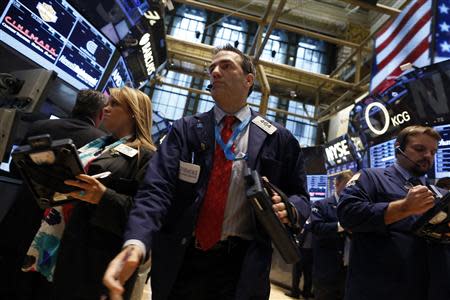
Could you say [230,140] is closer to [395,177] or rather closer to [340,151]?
[395,177]

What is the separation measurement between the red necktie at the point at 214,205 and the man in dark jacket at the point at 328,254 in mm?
3251

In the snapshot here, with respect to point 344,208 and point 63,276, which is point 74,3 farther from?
point 344,208

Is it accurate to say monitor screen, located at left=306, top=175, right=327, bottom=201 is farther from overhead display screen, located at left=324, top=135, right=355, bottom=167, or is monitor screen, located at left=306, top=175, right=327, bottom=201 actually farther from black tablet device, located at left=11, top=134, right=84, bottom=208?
black tablet device, located at left=11, top=134, right=84, bottom=208

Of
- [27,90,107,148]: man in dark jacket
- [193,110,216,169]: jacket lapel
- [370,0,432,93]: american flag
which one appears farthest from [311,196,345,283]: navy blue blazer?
[193,110,216,169]: jacket lapel

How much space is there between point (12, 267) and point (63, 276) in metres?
1.24

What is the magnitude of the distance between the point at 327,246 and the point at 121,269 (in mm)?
4231

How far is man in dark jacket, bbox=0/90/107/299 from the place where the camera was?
2.64 meters

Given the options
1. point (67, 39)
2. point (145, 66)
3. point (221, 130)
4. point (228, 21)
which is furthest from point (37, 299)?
point (228, 21)

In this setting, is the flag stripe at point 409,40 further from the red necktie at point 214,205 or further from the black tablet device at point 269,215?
the black tablet device at point 269,215

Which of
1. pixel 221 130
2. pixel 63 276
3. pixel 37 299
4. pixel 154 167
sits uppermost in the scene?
pixel 221 130

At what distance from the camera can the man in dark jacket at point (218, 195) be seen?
1516 mm

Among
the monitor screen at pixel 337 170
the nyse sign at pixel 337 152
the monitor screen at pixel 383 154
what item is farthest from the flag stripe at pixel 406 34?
the monitor screen at pixel 337 170

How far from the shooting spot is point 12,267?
271cm

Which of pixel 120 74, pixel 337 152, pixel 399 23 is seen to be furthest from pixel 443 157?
pixel 120 74
